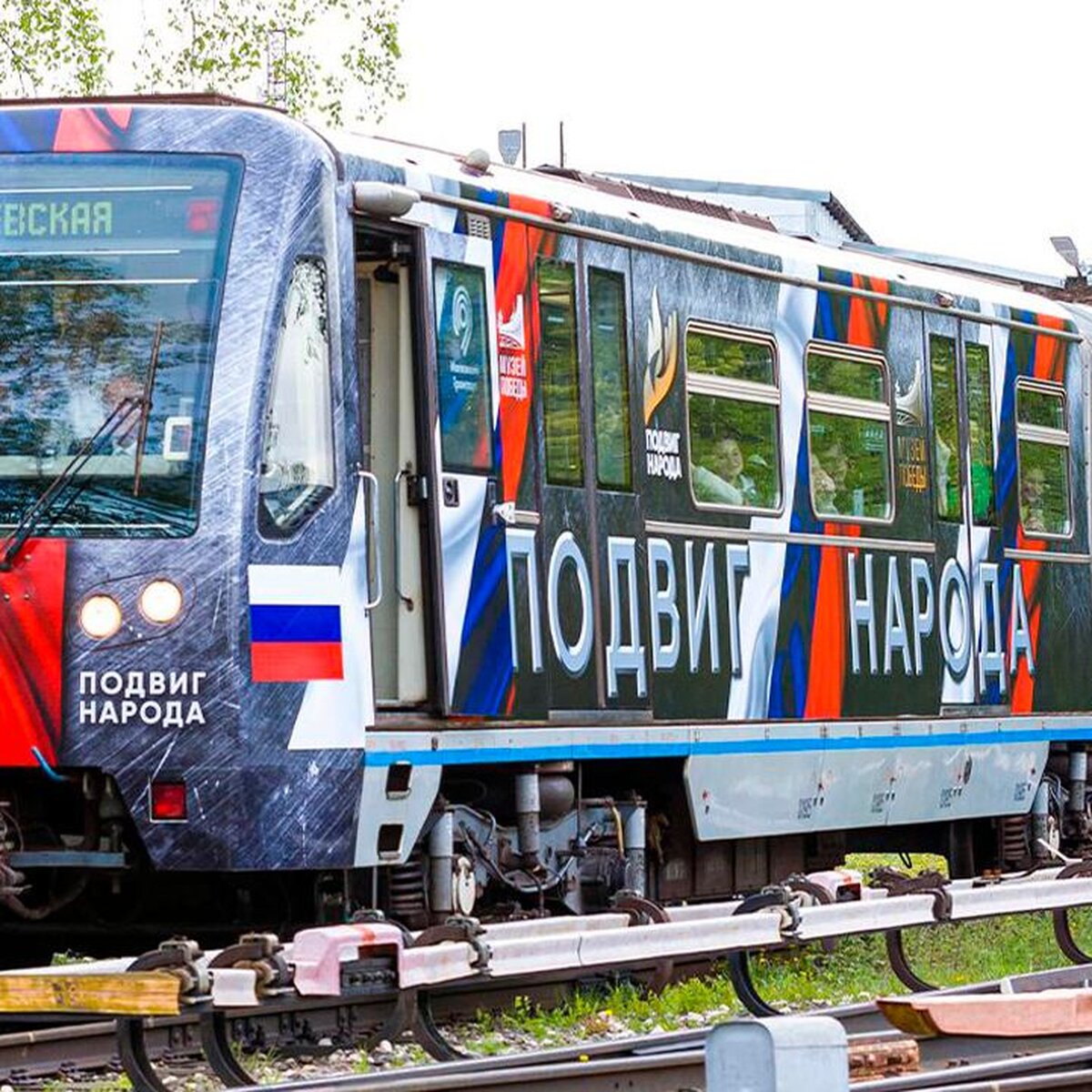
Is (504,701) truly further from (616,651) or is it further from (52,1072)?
(52,1072)

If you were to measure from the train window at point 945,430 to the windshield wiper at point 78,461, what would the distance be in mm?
5646

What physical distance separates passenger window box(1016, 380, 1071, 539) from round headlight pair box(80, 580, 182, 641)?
271 inches

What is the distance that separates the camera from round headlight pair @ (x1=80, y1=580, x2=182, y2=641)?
33.3 ft

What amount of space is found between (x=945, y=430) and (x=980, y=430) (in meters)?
0.50

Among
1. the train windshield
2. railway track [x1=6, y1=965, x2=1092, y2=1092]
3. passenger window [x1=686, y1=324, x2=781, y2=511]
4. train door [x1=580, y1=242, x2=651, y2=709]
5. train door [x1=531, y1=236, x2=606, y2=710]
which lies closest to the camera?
railway track [x1=6, y1=965, x2=1092, y2=1092]

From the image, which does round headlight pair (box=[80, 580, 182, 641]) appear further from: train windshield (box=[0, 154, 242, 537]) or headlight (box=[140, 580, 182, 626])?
train windshield (box=[0, 154, 242, 537])

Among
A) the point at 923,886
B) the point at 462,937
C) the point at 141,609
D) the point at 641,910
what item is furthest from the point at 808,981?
the point at 462,937

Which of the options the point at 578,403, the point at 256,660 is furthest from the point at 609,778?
the point at 256,660

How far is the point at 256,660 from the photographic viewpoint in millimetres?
10125

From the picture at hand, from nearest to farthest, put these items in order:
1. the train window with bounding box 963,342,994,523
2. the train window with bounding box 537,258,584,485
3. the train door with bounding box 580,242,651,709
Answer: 1. the train window with bounding box 537,258,584,485
2. the train door with bounding box 580,242,651,709
3. the train window with bounding box 963,342,994,523

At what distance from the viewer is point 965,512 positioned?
15086 mm

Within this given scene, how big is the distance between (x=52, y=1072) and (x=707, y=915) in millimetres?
2573

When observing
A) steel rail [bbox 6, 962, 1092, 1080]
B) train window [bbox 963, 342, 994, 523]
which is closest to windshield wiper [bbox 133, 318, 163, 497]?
steel rail [bbox 6, 962, 1092, 1080]

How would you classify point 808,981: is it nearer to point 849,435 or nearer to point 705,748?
point 705,748
